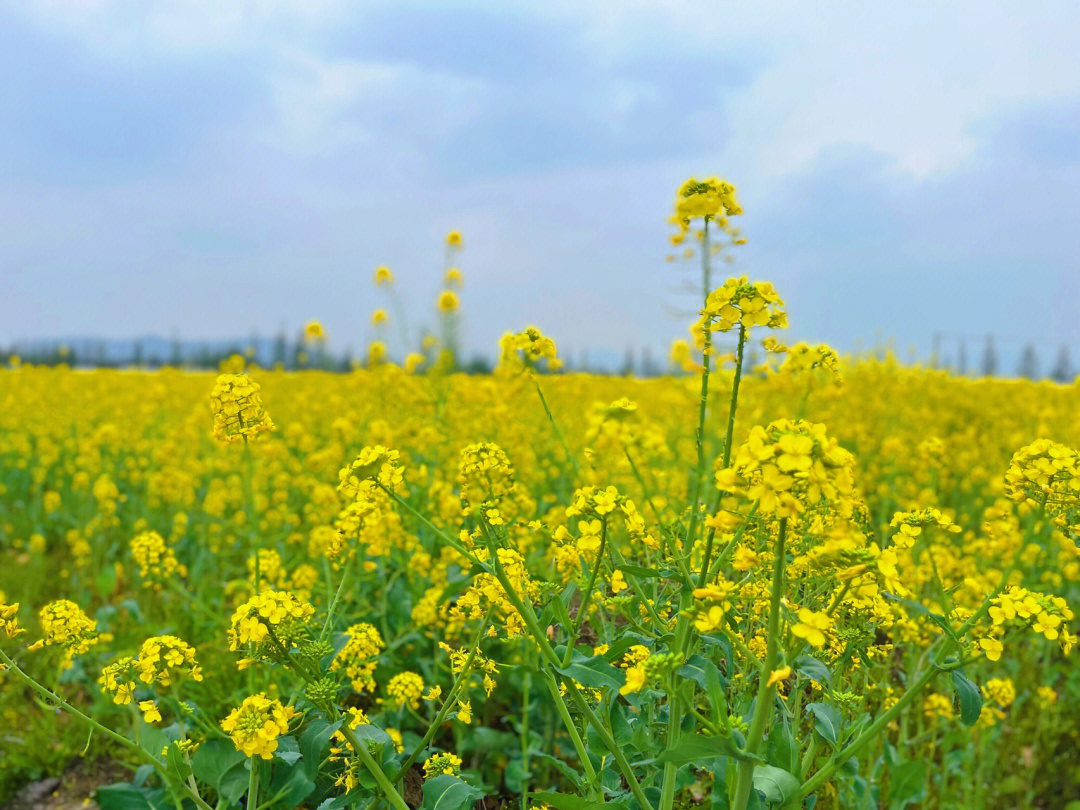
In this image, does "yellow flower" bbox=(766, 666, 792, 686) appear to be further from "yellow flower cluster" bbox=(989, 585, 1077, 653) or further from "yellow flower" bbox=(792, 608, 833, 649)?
"yellow flower cluster" bbox=(989, 585, 1077, 653)

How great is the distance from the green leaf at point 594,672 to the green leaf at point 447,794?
402 mm

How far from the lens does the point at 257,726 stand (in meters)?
1.61

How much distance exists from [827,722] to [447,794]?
815mm

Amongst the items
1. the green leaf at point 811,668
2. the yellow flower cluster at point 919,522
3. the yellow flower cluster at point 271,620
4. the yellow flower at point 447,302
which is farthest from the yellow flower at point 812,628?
the yellow flower at point 447,302

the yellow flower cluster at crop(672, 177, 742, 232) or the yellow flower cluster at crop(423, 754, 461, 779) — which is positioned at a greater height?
the yellow flower cluster at crop(672, 177, 742, 232)

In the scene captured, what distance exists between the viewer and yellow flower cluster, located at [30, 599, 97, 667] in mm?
1897

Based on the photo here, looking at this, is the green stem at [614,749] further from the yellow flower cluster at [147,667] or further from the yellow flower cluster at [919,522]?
the yellow flower cluster at [147,667]

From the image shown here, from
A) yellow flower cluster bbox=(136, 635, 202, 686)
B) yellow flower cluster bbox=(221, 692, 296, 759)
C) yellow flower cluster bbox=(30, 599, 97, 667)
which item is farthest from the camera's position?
yellow flower cluster bbox=(30, 599, 97, 667)

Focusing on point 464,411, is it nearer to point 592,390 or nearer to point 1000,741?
point 1000,741

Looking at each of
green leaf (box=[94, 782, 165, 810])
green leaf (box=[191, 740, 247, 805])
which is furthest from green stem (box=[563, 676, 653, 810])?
green leaf (box=[94, 782, 165, 810])

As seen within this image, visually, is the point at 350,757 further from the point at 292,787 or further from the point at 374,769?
the point at 374,769

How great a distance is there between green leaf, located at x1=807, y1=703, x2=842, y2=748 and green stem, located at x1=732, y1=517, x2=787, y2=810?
0.26 m

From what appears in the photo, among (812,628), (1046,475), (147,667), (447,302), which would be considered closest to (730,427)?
(812,628)

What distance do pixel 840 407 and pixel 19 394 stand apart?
1124 cm
